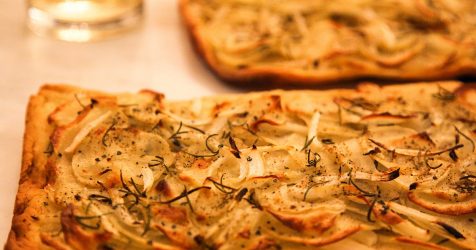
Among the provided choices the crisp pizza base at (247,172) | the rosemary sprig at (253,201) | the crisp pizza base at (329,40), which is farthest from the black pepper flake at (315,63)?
the rosemary sprig at (253,201)

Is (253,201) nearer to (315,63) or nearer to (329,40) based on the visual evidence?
(315,63)

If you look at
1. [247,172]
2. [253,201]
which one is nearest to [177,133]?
[247,172]

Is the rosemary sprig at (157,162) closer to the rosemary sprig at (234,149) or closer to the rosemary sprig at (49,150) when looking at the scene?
the rosemary sprig at (234,149)

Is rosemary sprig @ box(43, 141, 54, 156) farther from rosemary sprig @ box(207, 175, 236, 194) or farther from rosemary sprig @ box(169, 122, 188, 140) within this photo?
rosemary sprig @ box(207, 175, 236, 194)

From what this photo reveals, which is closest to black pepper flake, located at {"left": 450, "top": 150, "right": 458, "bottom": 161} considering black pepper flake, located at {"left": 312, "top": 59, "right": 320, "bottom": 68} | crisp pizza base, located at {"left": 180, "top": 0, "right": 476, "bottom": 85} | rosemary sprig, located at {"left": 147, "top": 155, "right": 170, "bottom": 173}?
crisp pizza base, located at {"left": 180, "top": 0, "right": 476, "bottom": 85}

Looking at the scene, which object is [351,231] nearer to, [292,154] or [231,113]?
[292,154]

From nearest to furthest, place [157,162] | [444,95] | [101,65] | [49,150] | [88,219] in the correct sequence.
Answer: [88,219] < [157,162] < [49,150] < [444,95] < [101,65]
